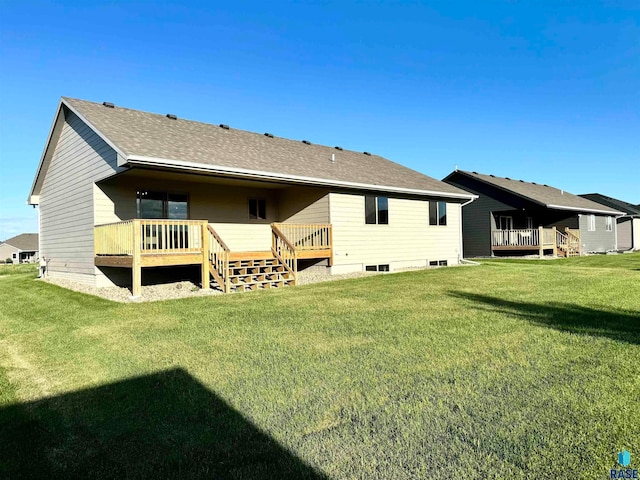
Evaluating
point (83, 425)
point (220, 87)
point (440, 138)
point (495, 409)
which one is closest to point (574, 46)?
point (440, 138)

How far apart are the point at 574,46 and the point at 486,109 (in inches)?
184

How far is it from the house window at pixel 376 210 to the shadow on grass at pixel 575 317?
23.2ft

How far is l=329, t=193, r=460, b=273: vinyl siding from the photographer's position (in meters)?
13.9

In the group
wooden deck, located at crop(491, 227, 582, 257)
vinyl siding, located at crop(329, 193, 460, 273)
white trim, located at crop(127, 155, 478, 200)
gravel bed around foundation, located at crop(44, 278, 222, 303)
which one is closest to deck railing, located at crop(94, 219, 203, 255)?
gravel bed around foundation, located at crop(44, 278, 222, 303)

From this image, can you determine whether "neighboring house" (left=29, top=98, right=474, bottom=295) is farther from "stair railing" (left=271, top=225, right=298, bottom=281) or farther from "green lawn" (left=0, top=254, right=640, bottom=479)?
"green lawn" (left=0, top=254, right=640, bottom=479)

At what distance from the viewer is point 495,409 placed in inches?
119

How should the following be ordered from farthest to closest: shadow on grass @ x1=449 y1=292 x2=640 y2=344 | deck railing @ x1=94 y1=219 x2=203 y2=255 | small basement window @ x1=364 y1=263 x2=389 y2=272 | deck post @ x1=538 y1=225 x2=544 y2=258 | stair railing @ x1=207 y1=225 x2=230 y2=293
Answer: deck post @ x1=538 y1=225 x2=544 y2=258 < small basement window @ x1=364 y1=263 x2=389 y2=272 < stair railing @ x1=207 y1=225 x2=230 y2=293 < deck railing @ x1=94 y1=219 x2=203 y2=255 < shadow on grass @ x1=449 y1=292 x2=640 y2=344

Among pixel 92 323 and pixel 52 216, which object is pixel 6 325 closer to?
pixel 92 323

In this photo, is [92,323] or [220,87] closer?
[92,323]

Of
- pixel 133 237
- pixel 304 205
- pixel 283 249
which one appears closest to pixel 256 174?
pixel 283 249

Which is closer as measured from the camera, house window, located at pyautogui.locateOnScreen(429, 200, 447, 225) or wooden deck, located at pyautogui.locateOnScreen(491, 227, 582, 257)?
house window, located at pyautogui.locateOnScreen(429, 200, 447, 225)

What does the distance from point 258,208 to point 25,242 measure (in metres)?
68.2

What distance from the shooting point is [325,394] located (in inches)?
135

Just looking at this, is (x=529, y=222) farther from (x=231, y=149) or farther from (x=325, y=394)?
(x=325, y=394)
